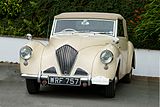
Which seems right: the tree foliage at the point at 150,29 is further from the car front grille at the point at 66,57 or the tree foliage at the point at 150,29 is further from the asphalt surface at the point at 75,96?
the car front grille at the point at 66,57

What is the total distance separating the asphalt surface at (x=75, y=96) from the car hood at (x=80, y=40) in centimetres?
95

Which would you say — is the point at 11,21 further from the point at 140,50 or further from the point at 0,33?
the point at 140,50

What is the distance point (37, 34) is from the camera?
13.4m

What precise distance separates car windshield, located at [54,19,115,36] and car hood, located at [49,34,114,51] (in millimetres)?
292

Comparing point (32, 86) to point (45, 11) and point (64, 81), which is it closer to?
point (64, 81)

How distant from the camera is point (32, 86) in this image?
7902mm

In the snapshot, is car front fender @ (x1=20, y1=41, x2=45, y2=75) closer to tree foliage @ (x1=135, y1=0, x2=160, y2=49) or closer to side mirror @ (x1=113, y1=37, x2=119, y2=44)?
side mirror @ (x1=113, y1=37, x2=119, y2=44)


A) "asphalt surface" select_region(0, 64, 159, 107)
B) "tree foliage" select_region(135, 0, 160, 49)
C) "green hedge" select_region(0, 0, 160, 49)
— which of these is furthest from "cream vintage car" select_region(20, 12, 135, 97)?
"green hedge" select_region(0, 0, 160, 49)

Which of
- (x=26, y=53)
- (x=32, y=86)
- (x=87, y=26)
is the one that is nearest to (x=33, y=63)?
(x=26, y=53)

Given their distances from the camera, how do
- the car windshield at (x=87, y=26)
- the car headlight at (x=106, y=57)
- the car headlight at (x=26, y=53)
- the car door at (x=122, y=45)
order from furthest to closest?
1. the car windshield at (x=87, y=26)
2. the car door at (x=122, y=45)
3. the car headlight at (x=26, y=53)
4. the car headlight at (x=106, y=57)

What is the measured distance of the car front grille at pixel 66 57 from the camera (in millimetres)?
7588

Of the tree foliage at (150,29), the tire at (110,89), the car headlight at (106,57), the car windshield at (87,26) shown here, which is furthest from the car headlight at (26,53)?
the tree foliage at (150,29)

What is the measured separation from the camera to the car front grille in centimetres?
759

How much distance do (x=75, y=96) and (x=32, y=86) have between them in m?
0.83
